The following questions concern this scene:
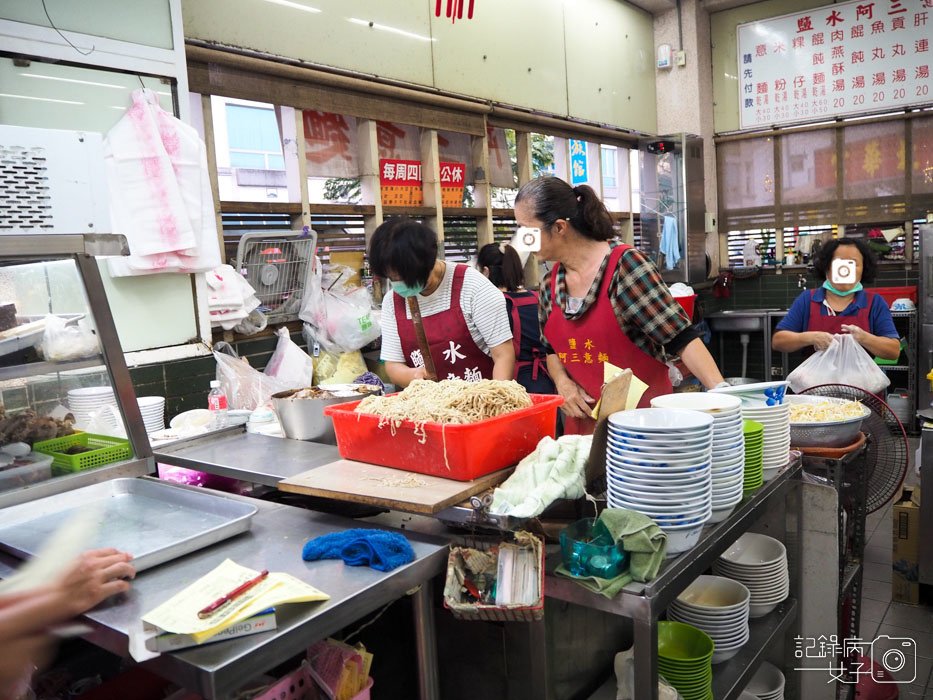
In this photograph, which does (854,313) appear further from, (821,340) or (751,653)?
(751,653)

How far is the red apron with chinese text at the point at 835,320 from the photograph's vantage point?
15.2 ft

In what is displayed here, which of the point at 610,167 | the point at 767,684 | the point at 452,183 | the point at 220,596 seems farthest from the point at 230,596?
the point at 610,167

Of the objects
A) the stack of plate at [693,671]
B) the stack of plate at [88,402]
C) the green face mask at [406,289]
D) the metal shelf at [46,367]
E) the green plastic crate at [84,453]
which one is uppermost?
the green face mask at [406,289]

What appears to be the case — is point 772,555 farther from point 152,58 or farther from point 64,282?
point 152,58

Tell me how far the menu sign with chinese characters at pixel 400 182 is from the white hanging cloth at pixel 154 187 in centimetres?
171

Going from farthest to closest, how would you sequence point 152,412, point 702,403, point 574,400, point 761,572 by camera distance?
1. point 152,412
2. point 574,400
3. point 761,572
4. point 702,403

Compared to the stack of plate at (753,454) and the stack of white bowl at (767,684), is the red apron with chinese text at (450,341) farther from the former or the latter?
the stack of white bowl at (767,684)

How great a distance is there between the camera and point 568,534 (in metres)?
1.64

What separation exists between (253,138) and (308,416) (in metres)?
2.71

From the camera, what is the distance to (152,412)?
3396mm

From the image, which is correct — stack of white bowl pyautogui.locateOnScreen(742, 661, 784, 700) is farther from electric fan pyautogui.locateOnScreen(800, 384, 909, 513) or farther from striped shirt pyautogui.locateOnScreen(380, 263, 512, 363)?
striped shirt pyautogui.locateOnScreen(380, 263, 512, 363)

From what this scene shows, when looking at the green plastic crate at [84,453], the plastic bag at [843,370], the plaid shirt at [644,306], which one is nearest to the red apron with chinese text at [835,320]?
the plastic bag at [843,370]

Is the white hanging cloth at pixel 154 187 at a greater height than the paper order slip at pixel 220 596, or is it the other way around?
the white hanging cloth at pixel 154 187

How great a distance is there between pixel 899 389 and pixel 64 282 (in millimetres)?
7819
